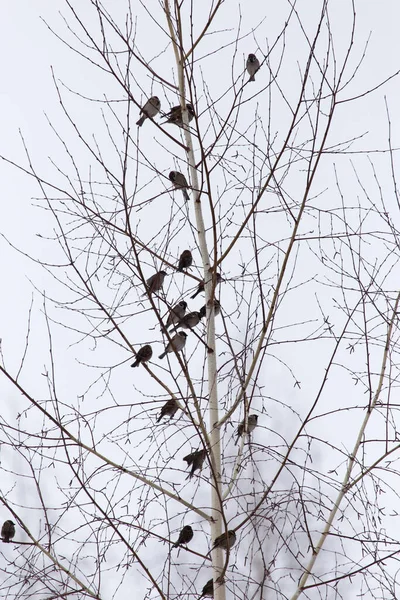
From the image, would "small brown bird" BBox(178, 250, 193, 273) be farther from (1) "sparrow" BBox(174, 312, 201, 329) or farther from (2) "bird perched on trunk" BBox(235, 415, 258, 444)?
(2) "bird perched on trunk" BBox(235, 415, 258, 444)

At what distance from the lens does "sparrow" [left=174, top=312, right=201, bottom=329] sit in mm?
2061

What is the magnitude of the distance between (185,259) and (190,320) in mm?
259

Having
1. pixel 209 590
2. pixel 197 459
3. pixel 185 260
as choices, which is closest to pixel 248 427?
pixel 197 459

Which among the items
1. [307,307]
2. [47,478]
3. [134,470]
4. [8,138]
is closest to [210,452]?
[134,470]

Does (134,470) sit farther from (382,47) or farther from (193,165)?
(382,47)

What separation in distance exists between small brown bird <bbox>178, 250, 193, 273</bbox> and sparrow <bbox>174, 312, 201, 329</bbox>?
18 cm

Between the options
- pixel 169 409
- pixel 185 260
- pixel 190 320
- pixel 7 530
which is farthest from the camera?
pixel 7 530

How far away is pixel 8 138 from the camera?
7281 mm

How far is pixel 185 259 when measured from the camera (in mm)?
2422

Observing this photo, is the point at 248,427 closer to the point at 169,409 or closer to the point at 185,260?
the point at 169,409

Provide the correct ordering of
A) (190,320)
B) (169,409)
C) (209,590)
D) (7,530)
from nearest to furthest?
(209,590), (169,409), (190,320), (7,530)

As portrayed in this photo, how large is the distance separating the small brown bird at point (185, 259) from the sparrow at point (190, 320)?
0.18 metres

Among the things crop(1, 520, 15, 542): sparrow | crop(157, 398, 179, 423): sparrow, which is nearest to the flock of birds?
crop(157, 398, 179, 423): sparrow

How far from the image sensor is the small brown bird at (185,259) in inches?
92.6
